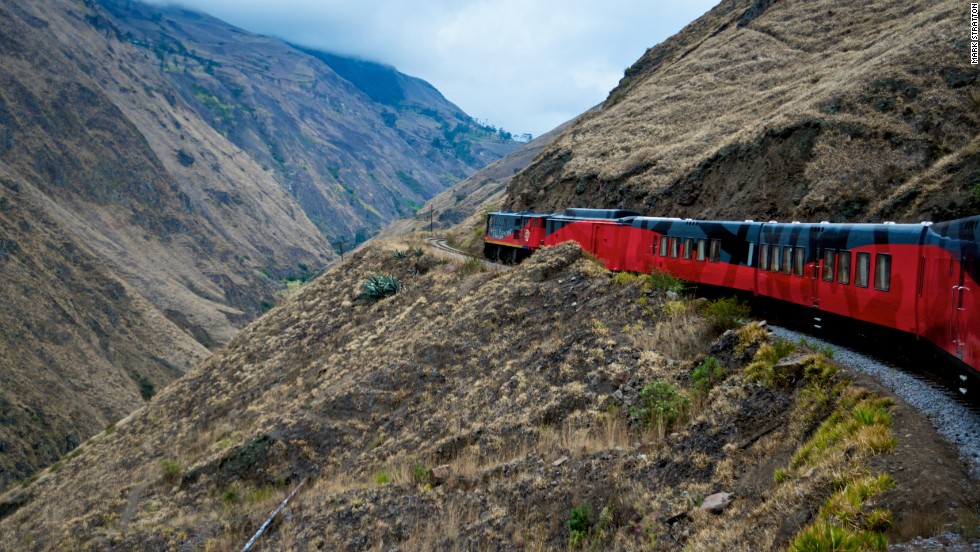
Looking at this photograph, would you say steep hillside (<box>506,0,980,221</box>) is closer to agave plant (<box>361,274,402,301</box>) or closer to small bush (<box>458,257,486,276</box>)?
small bush (<box>458,257,486,276</box>)

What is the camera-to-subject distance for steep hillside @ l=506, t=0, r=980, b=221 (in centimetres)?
2636

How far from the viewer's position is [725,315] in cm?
1264

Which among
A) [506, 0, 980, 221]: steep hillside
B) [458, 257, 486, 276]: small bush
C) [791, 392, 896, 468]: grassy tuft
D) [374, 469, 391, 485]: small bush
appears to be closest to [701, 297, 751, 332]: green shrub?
[791, 392, 896, 468]: grassy tuft

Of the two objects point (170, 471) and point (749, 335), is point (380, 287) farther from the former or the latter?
point (749, 335)

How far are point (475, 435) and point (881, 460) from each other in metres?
8.24

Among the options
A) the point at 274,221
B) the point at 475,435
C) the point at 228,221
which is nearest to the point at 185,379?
the point at 475,435

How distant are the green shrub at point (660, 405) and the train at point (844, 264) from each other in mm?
3830

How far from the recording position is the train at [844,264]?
30.1 feet

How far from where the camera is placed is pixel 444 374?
1766cm

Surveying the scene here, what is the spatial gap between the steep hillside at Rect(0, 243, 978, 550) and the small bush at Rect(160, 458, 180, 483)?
0.07m

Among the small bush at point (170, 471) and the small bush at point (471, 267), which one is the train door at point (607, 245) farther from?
the small bush at point (170, 471)

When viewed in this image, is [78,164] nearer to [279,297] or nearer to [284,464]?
[279,297]

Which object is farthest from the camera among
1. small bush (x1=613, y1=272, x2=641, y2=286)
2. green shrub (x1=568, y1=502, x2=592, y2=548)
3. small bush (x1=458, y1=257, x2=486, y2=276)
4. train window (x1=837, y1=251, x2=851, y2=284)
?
small bush (x1=458, y1=257, x2=486, y2=276)
